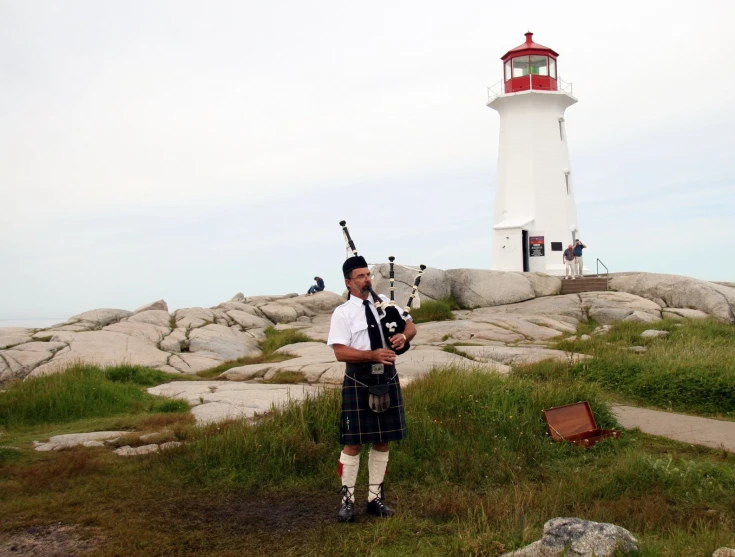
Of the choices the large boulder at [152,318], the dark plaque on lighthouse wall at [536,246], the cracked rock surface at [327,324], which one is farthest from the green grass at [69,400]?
the dark plaque on lighthouse wall at [536,246]

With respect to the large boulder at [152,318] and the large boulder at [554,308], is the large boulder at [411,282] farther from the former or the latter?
the large boulder at [152,318]

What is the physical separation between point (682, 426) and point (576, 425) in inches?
61.4

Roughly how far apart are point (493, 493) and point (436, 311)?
17.5 metres

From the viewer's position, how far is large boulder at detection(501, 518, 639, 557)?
414cm

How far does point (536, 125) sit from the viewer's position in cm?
3247

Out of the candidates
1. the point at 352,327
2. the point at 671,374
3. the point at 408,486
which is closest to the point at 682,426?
the point at 671,374

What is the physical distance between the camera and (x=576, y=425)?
8.21 metres

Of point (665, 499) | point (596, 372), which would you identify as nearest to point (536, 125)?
point (596, 372)

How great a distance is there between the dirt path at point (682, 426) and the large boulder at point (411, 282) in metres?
16.2

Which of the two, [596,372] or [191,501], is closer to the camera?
[191,501]

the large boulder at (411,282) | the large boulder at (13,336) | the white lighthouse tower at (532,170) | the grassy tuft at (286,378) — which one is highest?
the white lighthouse tower at (532,170)

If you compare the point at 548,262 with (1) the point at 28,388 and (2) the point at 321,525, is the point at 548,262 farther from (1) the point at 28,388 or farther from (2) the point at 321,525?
(2) the point at 321,525

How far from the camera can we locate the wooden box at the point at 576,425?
791 centimetres

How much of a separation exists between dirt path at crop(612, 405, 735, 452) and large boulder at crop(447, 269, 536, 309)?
1709cm
